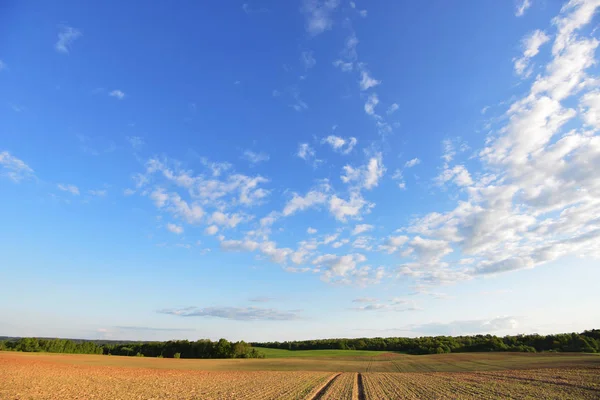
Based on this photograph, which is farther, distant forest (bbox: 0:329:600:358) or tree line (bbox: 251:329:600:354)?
distant forest (bbox: 0:329:600:358)

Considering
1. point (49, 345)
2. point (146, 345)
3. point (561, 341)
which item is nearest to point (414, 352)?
point (561, 341)

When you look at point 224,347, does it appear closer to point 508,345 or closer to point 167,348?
point 167,348

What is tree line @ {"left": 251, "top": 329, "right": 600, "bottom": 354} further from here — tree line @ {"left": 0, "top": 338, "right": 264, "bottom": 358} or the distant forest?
tree line @ {"left": 0, "top": 338, "right": 264, "bottom": 358}

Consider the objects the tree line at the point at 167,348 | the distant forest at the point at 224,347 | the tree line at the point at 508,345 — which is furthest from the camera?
the tree line at the point at 167,348

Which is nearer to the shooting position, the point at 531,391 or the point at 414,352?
the point at 531,391

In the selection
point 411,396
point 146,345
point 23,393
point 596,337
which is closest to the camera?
point 23,393

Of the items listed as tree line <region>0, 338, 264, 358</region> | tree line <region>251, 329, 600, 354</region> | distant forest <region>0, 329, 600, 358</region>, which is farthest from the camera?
tree line <region>0, 338, 264, 358</region>

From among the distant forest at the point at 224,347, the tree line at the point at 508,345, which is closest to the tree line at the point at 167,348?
the distant forest at the point at 224,347

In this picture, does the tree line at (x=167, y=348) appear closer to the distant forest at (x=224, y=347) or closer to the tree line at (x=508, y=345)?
the distant forest at (x=224, y=347)

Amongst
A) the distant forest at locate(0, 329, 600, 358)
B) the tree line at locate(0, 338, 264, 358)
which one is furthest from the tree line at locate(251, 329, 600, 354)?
the tree line at locate(0, 338, 264, 358)

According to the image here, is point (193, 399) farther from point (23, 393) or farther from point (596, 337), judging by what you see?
point (596, 337)

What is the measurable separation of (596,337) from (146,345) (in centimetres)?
13949

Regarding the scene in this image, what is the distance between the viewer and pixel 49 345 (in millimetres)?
103125

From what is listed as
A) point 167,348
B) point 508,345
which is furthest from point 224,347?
point 508,345
